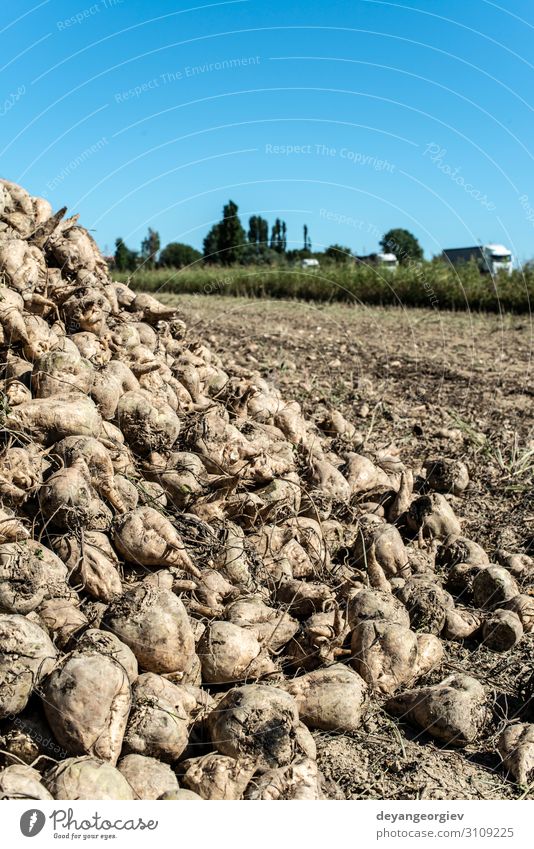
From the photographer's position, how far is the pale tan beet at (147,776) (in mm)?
2955

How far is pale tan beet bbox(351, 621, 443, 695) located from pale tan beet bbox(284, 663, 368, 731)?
0.24 metres

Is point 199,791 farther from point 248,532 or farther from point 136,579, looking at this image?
point 248,532

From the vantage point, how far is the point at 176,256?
28391 millimetres

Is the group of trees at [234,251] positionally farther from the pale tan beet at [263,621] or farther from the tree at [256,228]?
the pale tan beet at [263,621]

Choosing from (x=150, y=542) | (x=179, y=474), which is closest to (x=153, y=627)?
(x=150, y=542)

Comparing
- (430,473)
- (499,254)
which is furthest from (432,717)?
(499,254)

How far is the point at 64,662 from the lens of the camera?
3.13 meters

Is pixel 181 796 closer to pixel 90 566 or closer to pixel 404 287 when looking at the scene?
pixel 90 566

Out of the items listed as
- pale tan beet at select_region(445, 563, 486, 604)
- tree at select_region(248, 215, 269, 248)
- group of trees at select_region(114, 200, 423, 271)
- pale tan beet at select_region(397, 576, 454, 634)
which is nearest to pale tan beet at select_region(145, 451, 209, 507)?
pale tan beet at select_region(397, 576, 454, 634)

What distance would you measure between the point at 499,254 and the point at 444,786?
2010 centimetres

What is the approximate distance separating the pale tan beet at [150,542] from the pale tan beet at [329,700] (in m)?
0.73

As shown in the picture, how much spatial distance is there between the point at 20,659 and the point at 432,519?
300cm

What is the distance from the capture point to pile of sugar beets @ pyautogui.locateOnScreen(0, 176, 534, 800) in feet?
10.1

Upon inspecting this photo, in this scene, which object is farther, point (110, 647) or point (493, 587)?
point (493, 587)
